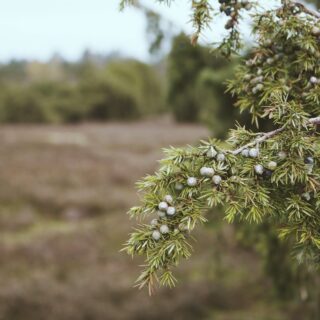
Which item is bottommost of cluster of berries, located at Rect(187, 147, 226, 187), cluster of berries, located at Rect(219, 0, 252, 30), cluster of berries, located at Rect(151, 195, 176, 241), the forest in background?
the forest in background

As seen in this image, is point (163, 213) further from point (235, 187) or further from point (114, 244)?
point (114, 244)

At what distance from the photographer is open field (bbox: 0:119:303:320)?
12.3 m

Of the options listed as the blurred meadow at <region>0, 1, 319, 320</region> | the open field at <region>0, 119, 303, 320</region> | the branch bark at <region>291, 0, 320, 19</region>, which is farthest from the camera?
the open field at <region>0, 119, 303, 320</region>

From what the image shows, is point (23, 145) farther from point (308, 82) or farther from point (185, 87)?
point (308, 82)

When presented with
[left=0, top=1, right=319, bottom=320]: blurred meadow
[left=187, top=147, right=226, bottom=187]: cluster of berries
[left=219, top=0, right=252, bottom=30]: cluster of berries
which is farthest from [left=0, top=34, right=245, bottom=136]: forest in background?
[left=187, top=147, right=226, bottom=187]: cluster of berries

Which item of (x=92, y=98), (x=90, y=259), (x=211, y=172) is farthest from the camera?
(x=92, y=98)

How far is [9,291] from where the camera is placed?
12312 millimetres

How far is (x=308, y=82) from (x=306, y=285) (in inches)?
200

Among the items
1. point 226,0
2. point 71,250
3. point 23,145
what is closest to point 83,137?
point 23,145

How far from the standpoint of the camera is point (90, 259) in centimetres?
1630

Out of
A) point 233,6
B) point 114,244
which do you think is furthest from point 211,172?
point 114,244

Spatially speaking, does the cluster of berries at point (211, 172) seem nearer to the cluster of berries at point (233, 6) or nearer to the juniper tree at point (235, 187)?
the juniper tree at point (235, 187)

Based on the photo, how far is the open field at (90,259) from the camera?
12.3m

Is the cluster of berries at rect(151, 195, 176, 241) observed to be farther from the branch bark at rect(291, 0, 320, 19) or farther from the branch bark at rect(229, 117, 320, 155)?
the branch bark at rect(291, 0, 320, 19)
